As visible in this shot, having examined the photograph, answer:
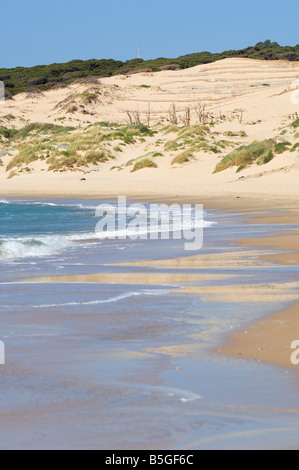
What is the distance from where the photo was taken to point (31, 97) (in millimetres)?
63500

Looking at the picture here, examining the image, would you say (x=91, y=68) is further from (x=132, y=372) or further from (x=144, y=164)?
(x=132, y=372)

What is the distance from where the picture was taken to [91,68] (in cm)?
8375

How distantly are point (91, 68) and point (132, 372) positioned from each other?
82413 millimetres

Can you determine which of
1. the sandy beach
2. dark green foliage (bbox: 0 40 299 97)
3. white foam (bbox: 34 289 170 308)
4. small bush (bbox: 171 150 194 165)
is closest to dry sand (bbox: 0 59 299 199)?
small bush (bbox: 171 150 194 165)

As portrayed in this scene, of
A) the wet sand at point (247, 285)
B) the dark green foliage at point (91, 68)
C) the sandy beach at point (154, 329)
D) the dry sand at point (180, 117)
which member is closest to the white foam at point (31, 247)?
the sandy beach at point (154, 329)

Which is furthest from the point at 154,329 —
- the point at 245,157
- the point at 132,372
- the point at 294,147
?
the point at 245,157

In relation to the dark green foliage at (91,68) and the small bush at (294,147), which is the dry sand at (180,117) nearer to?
the small bush at (294,147)

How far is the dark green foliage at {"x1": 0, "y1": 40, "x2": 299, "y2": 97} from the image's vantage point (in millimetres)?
72438

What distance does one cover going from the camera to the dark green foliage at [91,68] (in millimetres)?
72438

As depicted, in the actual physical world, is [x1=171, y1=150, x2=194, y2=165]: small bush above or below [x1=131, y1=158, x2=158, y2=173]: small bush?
above

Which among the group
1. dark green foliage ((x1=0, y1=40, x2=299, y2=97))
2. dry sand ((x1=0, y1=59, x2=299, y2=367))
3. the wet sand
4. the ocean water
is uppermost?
dark green foliage ((x1=0, y1=40, x2=299, y2=97))

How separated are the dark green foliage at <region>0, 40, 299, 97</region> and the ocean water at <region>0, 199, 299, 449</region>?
198ft

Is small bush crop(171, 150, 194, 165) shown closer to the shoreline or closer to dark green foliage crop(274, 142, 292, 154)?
dark green foliage crop(274, 142, 292, 154)
